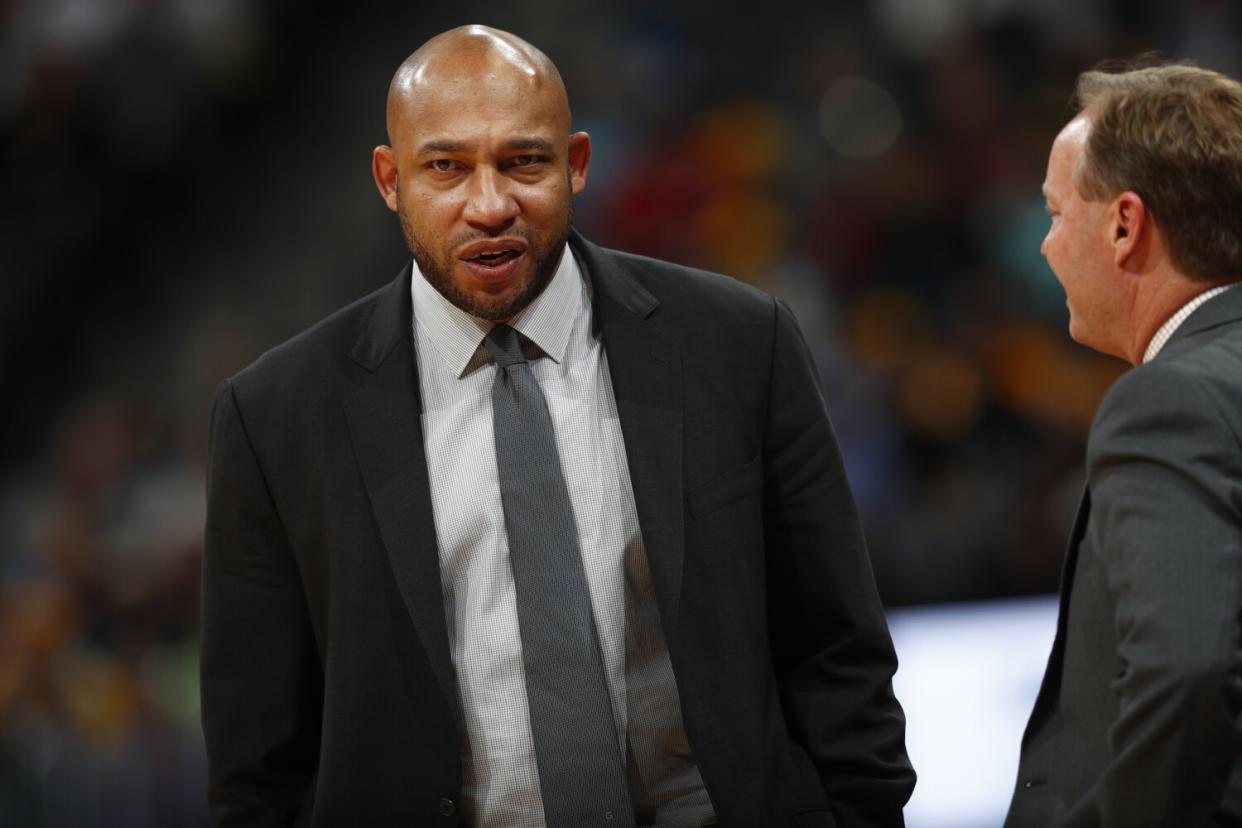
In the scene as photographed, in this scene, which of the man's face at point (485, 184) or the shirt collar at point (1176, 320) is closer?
the shirt collar at point (1176, 320)

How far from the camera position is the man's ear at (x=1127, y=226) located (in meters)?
1.92

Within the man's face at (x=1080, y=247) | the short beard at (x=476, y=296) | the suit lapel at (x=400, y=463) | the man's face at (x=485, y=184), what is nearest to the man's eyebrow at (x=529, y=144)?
the man's face at (x=485, y=184)

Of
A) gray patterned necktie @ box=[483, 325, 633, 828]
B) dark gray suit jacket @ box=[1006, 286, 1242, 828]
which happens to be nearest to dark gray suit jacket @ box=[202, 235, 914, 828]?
gray patterned necktie @ box=[483, 325, 633, 828]

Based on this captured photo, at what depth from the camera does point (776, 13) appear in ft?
22.8

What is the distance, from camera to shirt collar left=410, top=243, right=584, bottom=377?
7.48 feet

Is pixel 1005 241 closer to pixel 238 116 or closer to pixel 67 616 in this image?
pixel 238 116

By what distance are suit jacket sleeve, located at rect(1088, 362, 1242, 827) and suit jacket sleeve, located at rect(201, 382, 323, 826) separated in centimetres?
114

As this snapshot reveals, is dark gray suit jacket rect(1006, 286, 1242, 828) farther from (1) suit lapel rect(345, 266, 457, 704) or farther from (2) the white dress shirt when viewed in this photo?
(1) suit lapel rect(345, 266, 457, 704)

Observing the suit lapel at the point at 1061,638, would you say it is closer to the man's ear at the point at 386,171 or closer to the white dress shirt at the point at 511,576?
the white dress shirt at the point at 511,576

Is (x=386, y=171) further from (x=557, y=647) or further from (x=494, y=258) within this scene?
(x=557, y=647)

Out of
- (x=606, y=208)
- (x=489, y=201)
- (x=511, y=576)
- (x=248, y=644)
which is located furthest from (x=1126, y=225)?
(x=606, y=208)

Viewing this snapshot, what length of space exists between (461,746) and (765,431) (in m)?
0.63

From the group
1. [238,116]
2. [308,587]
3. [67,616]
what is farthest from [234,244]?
[308,587]

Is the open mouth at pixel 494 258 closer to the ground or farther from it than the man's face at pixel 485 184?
closer to the ground
